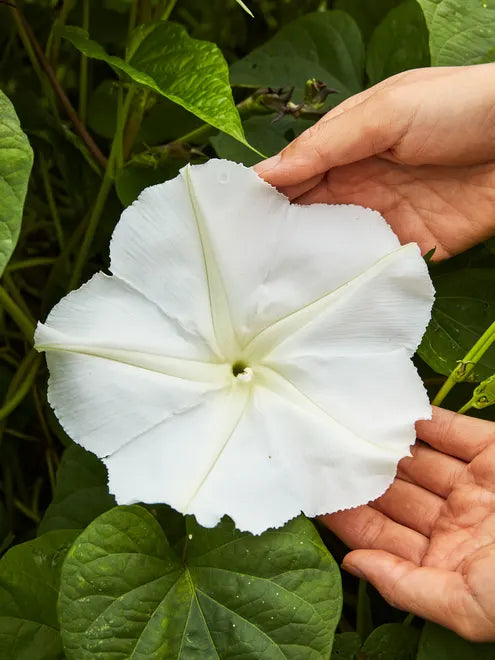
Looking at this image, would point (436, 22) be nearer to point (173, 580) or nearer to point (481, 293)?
point (481, 293)

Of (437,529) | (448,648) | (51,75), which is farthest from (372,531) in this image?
(51,75)

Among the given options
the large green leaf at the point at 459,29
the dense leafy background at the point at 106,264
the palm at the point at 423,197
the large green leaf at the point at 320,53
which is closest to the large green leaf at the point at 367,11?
the dense leafy background at the point at 106,264

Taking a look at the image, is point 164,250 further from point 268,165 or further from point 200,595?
point 200,595

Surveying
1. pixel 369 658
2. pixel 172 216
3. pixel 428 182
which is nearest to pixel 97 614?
pixel 369 658

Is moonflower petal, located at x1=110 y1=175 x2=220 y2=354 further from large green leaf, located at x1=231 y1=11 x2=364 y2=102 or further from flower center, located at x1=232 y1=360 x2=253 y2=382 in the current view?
large green leaf, located at x1=231 y1=11 x2=364 y2=102

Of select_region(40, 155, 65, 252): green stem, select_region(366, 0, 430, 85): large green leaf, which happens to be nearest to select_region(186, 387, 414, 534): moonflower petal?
select_region(40, 155, 65, 252): green stem
